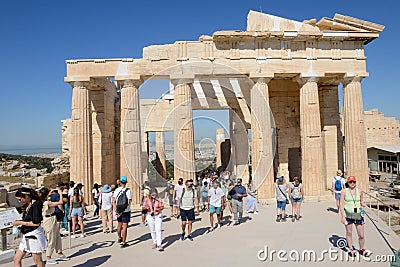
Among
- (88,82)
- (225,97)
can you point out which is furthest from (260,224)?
(225,97)

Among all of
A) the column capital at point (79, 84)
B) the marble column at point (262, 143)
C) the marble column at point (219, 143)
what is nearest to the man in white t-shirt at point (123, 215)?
the marble column at point (262, 143)

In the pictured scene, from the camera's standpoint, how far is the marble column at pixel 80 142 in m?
14.8

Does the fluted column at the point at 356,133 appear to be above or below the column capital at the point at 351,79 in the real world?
below

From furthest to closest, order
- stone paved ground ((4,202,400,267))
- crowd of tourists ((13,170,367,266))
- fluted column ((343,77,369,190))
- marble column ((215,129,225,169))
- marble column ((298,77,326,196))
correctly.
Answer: marble column ((215,129,225,169)) < fluted column ((343,77,369,190)) < marble column ((298,77,326,196)) < stone paved ground ((4,202,400,267)) < crowd of tourists ((13,170,367,266))

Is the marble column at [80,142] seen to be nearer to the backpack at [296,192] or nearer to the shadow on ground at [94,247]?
the shadow on ground at [94,247]

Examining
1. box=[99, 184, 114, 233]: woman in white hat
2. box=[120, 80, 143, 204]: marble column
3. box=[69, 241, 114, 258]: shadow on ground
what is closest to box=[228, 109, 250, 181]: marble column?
box=[120, 80, 143, 204]: marble column

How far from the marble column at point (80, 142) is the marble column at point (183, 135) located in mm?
4225

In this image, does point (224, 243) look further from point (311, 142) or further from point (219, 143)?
point (219, 143)

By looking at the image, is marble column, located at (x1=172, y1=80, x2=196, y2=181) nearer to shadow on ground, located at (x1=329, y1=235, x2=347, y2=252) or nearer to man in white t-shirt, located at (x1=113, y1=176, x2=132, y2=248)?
man in white t-shirt, located at (x1=113, y1=176, x2=132, y2=248)

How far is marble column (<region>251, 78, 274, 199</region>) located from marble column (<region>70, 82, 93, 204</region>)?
26.2ft

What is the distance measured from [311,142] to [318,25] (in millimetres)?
5856

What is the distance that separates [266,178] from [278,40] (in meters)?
6.74

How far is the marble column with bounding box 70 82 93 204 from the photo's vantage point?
→ 1478 centimetres

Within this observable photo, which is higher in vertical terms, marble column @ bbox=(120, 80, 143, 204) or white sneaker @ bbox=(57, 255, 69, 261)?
marble column @ bbox=(120, 80, 143, 204)
